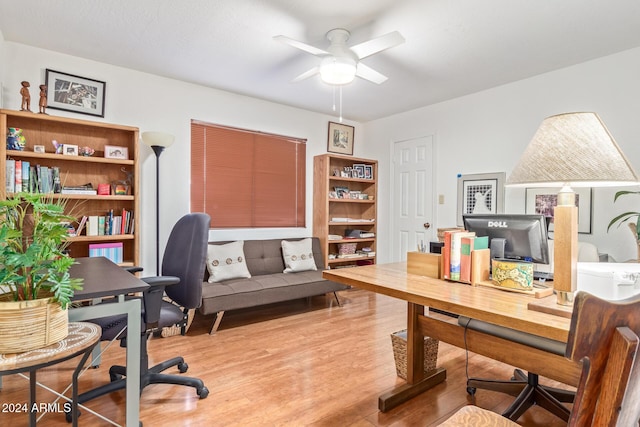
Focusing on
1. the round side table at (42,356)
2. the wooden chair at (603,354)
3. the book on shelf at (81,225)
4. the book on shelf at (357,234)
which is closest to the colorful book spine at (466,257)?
the wooden chair at (603,354)

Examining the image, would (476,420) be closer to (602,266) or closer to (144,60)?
(602,266)

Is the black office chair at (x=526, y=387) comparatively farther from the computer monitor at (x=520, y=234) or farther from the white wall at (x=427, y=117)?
the white wall at (x=427, y=117)

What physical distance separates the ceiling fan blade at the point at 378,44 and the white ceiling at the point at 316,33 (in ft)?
0.67

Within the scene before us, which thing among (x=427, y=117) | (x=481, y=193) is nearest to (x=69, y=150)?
(x=427, y=117)

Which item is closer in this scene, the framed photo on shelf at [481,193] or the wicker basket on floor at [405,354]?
the wicker basket on floor at [405,354]

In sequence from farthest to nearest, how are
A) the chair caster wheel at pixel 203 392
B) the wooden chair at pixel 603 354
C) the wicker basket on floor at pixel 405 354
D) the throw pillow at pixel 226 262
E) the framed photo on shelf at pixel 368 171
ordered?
the framed photo on shelf at pixel 368 171 → the throw pillow at pixel 226 262 → the wicker basket on floor at pixel 405 354 → the chair caster wheel at pixel 203 392 → the wooden chair at pixel 603 354

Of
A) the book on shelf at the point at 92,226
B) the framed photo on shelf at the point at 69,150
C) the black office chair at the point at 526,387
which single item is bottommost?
the black office chair at the point at 526,387

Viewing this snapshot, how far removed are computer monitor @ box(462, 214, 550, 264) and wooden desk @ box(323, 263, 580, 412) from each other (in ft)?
1.12

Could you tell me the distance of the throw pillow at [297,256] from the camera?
3931 mm

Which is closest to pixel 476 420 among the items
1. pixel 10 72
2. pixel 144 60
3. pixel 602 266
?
pixel 602 266

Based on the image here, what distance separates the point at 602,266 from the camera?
4.22 ft

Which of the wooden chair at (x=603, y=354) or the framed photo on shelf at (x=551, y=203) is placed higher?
the framed photo on shelf at (x=551, y=203)

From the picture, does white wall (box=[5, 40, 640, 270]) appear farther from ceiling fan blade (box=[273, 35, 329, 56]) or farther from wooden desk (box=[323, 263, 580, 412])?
wooden desk (box=[323, 263, 580, 412])

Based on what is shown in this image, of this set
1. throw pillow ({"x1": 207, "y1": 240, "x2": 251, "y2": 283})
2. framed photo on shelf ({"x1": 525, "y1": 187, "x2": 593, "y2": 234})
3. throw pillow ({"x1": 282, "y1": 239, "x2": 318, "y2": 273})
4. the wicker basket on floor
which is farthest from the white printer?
throw pillow ({"x1": 282, "y1": 239, "x2": 318, "y2": 273})
